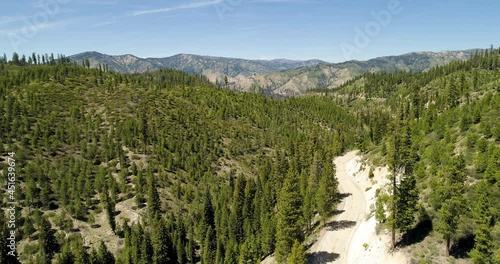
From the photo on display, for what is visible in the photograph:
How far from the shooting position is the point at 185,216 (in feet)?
408

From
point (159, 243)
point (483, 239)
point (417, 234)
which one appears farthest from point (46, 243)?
point (483, 239)

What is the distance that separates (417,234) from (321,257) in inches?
755

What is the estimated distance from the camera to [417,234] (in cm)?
5619

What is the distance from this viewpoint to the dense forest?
5594 cm

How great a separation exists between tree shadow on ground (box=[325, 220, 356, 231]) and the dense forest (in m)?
3.13

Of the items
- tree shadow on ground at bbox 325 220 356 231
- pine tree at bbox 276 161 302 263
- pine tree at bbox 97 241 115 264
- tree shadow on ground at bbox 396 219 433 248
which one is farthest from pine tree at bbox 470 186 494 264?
pine tree at bbox 97 241 115 264

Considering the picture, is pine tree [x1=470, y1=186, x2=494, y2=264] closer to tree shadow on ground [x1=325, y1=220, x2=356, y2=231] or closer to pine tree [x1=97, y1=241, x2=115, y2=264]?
tree shadow on ground [x1=325, y1=220, x2=356, y2=231]

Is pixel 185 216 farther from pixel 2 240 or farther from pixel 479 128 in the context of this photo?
pixel 479 128

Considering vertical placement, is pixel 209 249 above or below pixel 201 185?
below

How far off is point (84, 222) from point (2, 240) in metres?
25.7

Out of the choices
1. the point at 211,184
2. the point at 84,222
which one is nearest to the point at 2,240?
the point at 84,222

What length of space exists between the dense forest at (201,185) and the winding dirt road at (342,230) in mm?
3801

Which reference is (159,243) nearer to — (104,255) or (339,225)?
(104,255)

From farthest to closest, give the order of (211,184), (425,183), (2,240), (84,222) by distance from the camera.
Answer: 1. (211,184)
2. (84,222)
3. (2,240)
4. (425,183)
